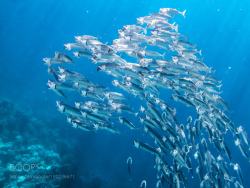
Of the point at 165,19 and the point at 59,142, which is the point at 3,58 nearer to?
the point at 59,142

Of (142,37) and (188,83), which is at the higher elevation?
(142,37)

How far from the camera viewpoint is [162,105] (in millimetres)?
8812

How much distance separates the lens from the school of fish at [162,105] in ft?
26.5

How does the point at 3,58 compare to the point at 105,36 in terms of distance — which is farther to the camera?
the point at 105,36

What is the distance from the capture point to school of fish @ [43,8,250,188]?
8.09 m

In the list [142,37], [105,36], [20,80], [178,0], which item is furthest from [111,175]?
[178,0]

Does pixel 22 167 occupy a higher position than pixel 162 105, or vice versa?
pixel 22 167

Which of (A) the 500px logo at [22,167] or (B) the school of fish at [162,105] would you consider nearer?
(B) the school of fish at [162,105]

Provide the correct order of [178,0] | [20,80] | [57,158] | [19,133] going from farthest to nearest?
[178,0] → [20,80] → [19,133] → [57,158]

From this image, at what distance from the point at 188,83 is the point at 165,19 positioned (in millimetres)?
3787

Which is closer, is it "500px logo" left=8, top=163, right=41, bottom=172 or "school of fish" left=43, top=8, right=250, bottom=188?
"school of fish" left=43, top=8, right=250, bottom=188

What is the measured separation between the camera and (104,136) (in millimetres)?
25891

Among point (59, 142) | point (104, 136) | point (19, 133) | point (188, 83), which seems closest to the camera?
point (188, 83)

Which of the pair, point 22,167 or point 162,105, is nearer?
point 162,105
